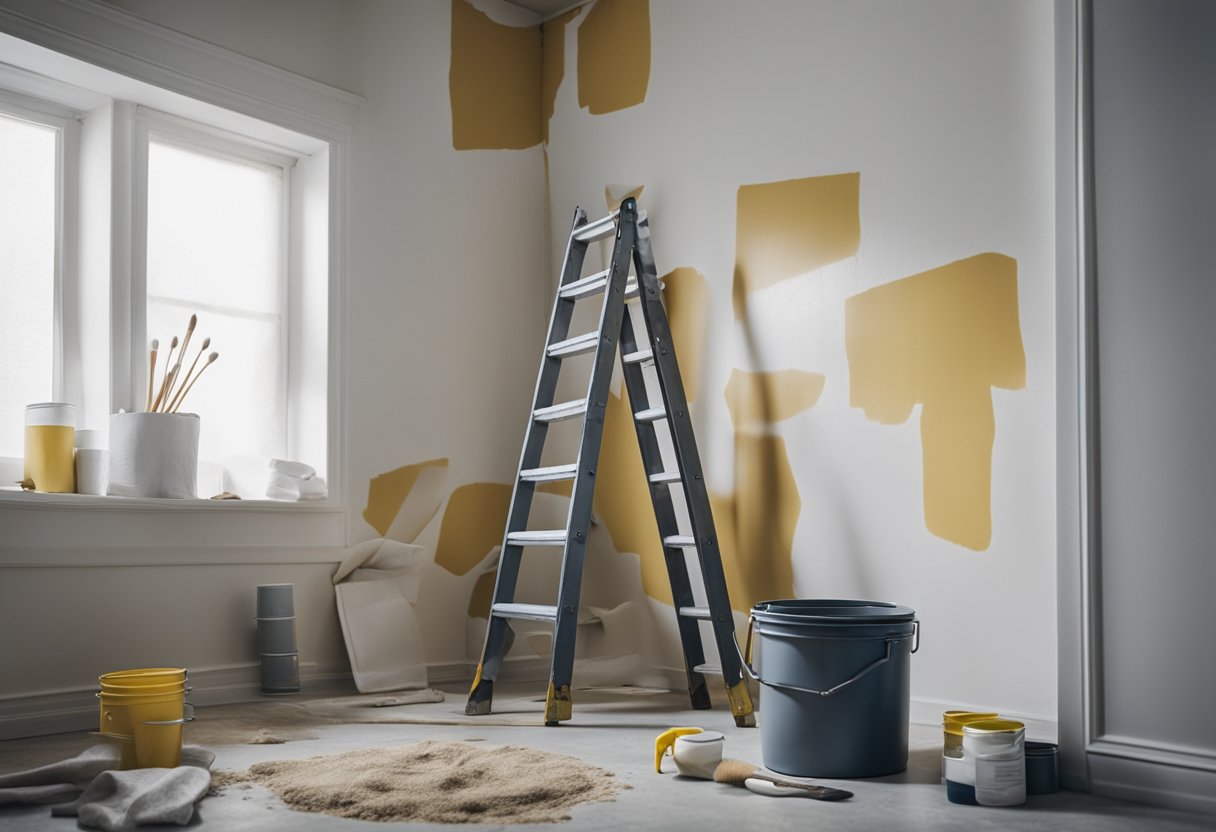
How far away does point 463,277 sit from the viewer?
12.8 ft

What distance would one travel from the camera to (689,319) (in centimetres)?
353

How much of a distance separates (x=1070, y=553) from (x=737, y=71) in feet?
6.38

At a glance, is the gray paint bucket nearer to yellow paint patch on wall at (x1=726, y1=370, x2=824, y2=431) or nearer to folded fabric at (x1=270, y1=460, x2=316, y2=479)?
yellow paint patch on wall at (x1=726, y1=370, x2=824, y2=431)

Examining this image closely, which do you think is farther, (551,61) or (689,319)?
(551,61)

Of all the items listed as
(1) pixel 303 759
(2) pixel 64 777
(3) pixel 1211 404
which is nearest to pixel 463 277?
(1) pixel 303 759

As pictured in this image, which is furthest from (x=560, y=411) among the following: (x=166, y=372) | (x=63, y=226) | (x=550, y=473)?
(x=63, y=226)

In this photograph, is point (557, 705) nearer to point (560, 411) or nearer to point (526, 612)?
point (526, 612)

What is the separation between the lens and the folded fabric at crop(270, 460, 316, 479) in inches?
131

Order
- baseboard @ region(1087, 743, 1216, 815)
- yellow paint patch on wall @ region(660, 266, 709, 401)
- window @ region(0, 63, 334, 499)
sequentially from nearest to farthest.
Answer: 1. baseboard @ region(1087, 743, 1216, 815)
2. window @ region(0, 63, 334, 499)
3. yellow paint patch on wall @ region(660, 266, 709, 401)

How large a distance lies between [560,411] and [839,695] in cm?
132

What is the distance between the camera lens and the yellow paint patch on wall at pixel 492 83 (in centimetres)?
394

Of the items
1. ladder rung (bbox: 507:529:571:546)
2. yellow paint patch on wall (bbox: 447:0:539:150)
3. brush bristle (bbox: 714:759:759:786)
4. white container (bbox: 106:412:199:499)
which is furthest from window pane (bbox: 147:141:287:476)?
brush bristle (bbox: 714:759:759:786)

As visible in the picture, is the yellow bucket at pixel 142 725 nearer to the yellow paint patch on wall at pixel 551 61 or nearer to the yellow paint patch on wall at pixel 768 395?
the yellow paint patch on wall at pixel 768 395

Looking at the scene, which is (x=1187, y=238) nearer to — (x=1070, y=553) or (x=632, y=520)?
(x=1070, y=553)
